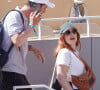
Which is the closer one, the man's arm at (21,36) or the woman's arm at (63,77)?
the man's arm at (21,36)

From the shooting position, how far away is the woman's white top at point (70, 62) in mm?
4230

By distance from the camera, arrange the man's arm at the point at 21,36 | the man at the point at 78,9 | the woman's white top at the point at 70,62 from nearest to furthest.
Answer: the man's arm at the point at 21,36 → the woman's white top at the point at 70,62 → the man at the point at 78,9

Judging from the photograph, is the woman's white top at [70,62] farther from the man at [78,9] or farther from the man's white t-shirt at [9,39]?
the man at [78,9]

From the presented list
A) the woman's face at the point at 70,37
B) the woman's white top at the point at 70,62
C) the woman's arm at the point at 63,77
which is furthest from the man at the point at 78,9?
the woman's arm at the point at 63,77

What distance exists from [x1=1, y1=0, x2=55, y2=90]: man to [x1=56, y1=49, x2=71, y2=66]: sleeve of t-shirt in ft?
1.59

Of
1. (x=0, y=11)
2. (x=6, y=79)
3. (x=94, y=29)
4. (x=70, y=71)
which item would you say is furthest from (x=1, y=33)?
(x=0, y=11)

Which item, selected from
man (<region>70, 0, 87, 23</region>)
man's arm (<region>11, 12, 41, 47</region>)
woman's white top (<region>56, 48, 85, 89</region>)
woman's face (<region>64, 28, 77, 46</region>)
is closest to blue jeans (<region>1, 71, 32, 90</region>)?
man's arm (<region>11, 12, 41, 47</region>)

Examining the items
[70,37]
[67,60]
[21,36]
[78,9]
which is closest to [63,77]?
[67,60]

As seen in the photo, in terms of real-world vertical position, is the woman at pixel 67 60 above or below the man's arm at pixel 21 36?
below

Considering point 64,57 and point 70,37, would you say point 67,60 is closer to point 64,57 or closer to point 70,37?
point 64,57

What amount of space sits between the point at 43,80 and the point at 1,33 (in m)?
1.93

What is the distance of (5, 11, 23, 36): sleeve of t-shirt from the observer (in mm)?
3734

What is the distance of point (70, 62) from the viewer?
426 cm

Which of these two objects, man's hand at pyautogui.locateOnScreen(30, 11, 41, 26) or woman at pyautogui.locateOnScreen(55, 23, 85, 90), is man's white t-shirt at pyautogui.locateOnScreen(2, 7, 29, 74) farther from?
woman at pyautogui.locateOnScreen(55, 23, 85, 90)
